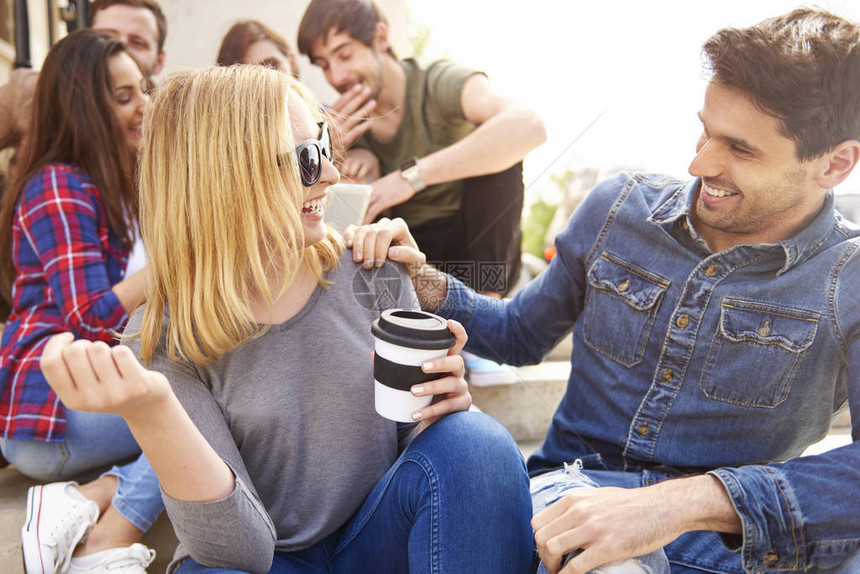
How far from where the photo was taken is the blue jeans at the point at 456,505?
70cm

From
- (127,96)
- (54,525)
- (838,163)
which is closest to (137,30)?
(127,96)

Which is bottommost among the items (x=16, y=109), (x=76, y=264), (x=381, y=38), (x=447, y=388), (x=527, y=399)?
(x=527, y=399)

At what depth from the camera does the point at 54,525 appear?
3.51 feet

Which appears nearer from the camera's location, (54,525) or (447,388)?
(447,388)

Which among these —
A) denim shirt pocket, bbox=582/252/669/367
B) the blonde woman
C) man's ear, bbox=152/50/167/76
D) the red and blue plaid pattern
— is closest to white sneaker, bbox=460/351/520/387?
denim shirt pocket, bbox=582/252/669/367

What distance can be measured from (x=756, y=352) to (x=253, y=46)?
1232 millimetres

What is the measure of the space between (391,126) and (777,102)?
82 cm

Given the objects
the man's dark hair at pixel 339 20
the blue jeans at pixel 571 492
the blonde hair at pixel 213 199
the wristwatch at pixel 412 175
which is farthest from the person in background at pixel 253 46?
the blue jeans at pixel 571 492

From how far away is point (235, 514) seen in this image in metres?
0.69

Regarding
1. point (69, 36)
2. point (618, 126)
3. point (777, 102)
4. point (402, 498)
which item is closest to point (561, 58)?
point (618, 126)

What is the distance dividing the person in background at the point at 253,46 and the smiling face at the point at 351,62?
8 centimetres

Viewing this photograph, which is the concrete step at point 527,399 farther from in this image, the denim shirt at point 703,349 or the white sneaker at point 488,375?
the denim shirt at point 703,349

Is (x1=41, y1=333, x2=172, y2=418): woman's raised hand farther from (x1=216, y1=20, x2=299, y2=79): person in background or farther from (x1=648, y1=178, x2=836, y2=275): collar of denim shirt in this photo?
(x1=216, y1=20, x2=299, y2=79): person in background

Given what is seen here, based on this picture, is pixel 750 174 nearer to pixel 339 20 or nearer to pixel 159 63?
pixel 339 20
